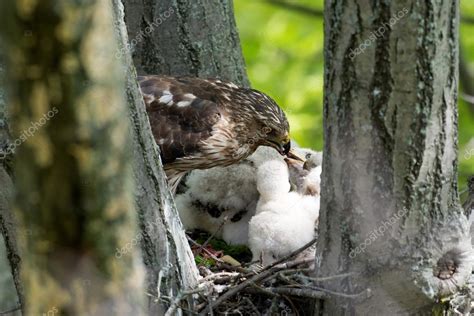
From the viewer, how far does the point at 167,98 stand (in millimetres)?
5340

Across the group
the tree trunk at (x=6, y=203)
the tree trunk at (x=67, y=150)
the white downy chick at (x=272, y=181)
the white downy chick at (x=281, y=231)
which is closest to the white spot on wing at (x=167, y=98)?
the white downy chick at (x=272, y=181)

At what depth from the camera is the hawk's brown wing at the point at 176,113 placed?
17.5ft

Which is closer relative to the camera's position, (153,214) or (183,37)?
(153,214)

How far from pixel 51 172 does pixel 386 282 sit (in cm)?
162

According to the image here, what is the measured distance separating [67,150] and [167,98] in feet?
11.0

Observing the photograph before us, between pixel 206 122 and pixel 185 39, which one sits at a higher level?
pixel 185 39

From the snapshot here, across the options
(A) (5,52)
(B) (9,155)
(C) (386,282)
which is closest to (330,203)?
(C) (386,282)

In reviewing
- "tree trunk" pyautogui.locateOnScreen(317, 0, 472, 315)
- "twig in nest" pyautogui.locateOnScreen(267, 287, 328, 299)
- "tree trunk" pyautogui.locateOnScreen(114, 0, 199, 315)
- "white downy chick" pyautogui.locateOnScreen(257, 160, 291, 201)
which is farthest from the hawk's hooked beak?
"tree trunk" pyautogui.locateOnScreen(317, 0, 472, 315)

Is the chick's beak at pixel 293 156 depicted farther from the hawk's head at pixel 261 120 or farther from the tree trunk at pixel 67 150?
the tree trunk at pixel 67 150

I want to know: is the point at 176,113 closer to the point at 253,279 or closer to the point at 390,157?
the point at 253,279

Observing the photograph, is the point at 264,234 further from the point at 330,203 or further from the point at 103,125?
the point at 103,125

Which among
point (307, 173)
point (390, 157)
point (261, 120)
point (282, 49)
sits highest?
point (390, 157)

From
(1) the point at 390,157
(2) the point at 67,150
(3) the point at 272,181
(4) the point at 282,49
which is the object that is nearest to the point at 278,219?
(3) the point at 272,181

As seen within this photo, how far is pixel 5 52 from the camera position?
197 cm
